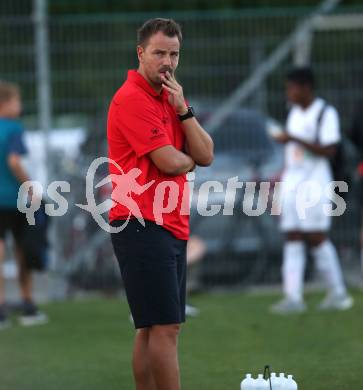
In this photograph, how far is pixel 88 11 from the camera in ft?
54.0

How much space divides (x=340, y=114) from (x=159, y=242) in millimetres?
6996

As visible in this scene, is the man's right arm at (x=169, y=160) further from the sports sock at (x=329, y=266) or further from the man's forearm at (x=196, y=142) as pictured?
the sports sock at (x=329, y=266)

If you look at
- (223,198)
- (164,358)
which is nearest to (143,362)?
(164,358)

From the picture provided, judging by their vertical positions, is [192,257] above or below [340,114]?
below

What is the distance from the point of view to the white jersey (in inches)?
427

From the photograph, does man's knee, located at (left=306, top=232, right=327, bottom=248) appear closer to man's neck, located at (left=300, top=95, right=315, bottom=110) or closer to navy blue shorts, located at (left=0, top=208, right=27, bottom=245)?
man's neck, located at (left=300, top=95, right=315, bottom=110)

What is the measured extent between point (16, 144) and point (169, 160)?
480 centimetres

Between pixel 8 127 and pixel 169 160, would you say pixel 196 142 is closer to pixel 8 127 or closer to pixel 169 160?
pixel 169 160

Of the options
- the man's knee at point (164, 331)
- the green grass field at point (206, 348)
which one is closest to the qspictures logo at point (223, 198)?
the green grass field at point (206, 348)

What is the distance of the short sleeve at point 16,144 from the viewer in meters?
10.4

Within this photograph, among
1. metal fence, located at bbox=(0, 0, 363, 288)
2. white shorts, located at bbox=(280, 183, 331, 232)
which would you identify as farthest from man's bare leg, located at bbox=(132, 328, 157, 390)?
metal fence, located at bbox=(0, 0, 363, 288)

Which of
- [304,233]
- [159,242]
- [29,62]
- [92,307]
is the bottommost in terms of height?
[92,307]

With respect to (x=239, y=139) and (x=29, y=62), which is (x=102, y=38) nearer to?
(x=29, y=62)

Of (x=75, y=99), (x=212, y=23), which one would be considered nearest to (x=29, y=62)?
(x=75, y=99)
